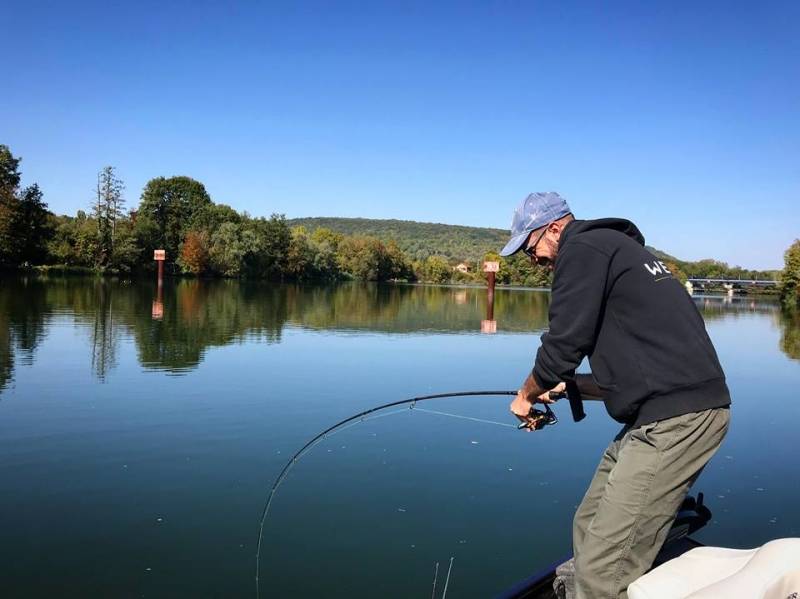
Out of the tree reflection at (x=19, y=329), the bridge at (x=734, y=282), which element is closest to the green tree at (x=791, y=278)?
the bridge at (x=734, y=282)

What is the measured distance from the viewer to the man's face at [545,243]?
3.00 meters

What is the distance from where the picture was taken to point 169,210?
81.8 meters

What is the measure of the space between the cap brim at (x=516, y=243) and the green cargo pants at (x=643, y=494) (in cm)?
98

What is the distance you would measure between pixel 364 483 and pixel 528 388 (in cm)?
433

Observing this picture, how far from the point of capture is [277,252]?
3295 inches

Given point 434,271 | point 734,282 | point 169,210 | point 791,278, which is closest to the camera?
point 791,278

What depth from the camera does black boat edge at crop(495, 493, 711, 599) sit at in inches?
124

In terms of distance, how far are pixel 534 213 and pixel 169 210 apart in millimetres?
85093

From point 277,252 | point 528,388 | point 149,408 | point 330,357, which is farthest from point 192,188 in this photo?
point 528,388

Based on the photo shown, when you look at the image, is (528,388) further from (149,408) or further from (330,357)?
(330,357)

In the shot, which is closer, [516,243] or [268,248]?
[516,243]

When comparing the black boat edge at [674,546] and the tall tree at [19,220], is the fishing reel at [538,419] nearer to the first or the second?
the black boat edge at [674,546]

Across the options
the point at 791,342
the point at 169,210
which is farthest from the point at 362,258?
the point at 791,342

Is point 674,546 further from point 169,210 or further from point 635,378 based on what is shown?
point 169,210
